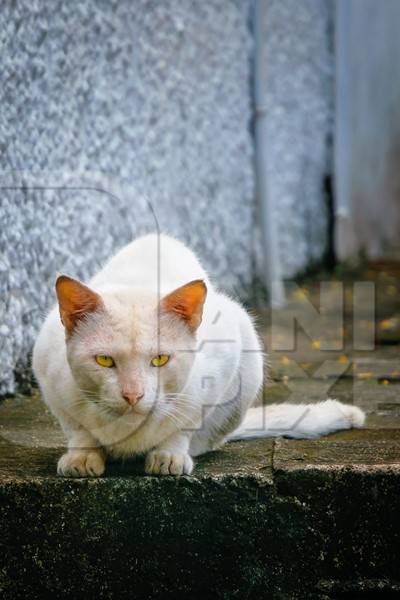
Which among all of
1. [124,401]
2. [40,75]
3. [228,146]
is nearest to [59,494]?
[124,401]

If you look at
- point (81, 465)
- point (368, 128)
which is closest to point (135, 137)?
point (81, 465)

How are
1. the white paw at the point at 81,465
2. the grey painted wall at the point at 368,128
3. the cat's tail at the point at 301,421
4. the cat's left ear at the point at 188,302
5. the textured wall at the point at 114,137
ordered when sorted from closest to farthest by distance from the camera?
the cat's left ear at the point at 188,302
the white paw at the point at 81,465
the cat's tail at the point at 301,421
the textured wall at the point at 114,137
the grey painted wall at the point at 368,128

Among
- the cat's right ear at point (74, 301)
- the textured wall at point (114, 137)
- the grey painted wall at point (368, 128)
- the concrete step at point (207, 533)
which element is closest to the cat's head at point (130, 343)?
the cat's right ear at point (74, 301)

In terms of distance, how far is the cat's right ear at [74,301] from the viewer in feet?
8.92

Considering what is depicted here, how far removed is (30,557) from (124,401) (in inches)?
26.4

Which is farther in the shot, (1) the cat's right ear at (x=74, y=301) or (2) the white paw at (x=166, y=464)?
(2) the white paw at (x=166, y=464)

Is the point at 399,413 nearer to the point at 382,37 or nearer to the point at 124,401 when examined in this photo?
the point at 124,401

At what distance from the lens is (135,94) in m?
4.99

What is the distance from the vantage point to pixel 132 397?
8.71 ft

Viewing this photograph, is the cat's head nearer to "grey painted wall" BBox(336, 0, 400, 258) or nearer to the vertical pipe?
the vertical pipe

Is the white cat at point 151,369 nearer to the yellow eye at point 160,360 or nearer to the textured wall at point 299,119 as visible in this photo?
the yellow eye at point 160,360

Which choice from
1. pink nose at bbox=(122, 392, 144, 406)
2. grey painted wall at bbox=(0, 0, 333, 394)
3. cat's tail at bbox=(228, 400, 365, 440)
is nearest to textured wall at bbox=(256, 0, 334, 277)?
grey painted wall at bbox=(0, 0, 333, 394)

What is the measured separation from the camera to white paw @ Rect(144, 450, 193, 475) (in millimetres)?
2949

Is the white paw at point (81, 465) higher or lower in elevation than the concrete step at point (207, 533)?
higher
